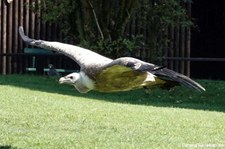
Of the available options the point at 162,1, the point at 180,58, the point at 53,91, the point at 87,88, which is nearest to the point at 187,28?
the point at 180,58

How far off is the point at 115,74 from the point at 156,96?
831 cm

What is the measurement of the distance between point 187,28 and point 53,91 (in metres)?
5.14

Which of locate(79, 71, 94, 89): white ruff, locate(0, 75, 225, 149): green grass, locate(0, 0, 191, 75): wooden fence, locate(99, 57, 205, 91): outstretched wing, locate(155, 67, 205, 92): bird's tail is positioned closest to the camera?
locate(155, 67, 205, 92): bird's tail

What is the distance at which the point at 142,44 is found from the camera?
50.0 feet

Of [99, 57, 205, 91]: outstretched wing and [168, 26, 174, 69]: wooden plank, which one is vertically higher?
[99, 57, 205, 91]: outstretched wing

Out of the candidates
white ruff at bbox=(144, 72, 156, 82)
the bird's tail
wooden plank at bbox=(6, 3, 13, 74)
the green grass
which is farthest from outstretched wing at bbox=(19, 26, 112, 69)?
wooden plank at bbox=(6, 3, 13, 74)

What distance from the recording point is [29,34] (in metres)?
17.9

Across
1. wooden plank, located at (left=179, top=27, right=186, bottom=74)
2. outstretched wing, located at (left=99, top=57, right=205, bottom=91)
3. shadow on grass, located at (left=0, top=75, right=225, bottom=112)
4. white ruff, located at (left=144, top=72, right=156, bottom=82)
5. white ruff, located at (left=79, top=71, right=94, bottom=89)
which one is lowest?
shadow on grass, located at (left=0, top=75, right=225, bottom=112)

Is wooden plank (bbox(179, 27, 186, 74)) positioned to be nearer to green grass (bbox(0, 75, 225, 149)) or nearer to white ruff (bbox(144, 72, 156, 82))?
green grass (bbox(0, 75, 225, 149))

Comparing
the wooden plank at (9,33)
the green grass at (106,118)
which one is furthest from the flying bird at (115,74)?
the wooden plank at (9,33)

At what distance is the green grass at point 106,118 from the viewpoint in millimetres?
8406

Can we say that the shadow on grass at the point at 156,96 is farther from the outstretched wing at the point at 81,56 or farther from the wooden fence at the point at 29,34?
the outstretched wing at the point at 81,56

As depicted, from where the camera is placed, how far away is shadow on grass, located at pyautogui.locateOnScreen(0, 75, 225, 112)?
42.3ft

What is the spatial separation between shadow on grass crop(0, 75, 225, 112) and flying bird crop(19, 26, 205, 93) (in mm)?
6785
